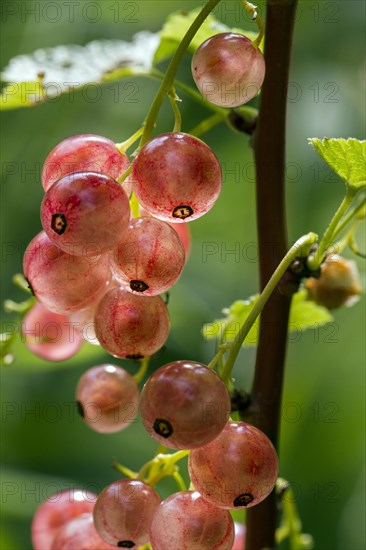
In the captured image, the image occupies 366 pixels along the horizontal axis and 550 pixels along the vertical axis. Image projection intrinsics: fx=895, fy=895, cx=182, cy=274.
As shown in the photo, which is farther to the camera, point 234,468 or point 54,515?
point 54,515

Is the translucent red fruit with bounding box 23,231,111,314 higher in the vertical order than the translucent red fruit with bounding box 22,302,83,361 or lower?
higher

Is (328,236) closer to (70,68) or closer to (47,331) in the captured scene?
(47,331)

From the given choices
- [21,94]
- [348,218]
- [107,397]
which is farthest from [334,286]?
[21,94]

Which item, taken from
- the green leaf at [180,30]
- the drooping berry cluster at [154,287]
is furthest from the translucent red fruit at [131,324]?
the green leaf at [180,30]

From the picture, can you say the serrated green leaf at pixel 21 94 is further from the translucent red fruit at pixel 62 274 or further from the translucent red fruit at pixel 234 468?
the translucent red fruit at pixel 234 468

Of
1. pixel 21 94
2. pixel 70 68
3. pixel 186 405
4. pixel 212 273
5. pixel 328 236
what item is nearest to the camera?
pixel 186 405

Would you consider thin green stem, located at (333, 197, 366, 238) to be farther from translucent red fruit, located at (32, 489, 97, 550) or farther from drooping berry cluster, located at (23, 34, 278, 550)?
translucent red fruit, located at (32, 489, 97, 550)

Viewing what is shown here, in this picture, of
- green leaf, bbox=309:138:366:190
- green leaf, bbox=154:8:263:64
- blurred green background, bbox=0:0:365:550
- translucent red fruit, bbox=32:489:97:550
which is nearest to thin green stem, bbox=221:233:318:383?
green leaf, bbox=309:138:366:190
